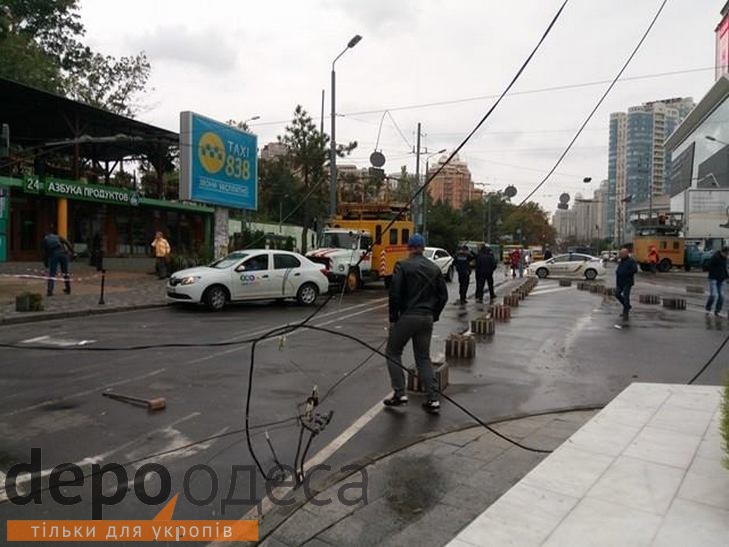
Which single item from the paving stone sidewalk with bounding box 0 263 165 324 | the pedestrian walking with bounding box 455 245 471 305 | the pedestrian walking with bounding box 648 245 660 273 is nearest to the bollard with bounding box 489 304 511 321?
the pedestrian walking with bounding box 455 245 471 305

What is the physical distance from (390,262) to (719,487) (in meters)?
18.7

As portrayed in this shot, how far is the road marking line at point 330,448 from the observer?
3852 millimetres

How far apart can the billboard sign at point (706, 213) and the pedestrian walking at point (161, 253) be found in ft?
166

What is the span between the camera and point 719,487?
376cm

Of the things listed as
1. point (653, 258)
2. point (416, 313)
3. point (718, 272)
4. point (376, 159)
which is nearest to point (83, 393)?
point (416, 313)

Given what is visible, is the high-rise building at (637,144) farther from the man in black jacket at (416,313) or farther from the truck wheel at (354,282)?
the man in black jacket at (416,313)

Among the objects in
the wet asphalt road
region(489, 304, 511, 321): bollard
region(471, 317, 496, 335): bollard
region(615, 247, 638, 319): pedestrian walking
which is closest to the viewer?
the wet asphalt road

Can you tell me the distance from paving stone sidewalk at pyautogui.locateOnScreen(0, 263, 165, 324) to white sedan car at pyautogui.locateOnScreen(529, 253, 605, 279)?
2164 centimetres

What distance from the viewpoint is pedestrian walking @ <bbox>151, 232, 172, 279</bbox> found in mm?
21869

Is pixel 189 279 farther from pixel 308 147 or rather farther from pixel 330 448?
pixel 308 147

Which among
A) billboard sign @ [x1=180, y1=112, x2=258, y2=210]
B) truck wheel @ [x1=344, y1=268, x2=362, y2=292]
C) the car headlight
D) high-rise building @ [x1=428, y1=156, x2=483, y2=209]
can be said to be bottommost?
truck wheel @ [x1=344, y1=268, x2=362, y2=292]

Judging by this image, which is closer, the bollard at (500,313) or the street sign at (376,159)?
the bollard at (500,313)

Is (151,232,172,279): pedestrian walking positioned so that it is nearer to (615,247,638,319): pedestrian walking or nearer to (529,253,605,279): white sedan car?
(615,247,638,319): pedestrian walking

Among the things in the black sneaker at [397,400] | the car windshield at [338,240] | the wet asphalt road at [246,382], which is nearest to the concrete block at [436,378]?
the wet asphalt road at [246,382]
